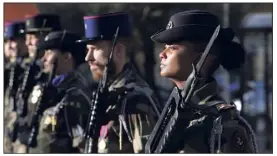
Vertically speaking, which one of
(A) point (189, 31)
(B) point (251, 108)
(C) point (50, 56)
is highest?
(A) point (189, 31)

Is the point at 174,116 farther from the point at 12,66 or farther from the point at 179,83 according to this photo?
the point at 12,66

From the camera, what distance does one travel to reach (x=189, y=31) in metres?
5.19

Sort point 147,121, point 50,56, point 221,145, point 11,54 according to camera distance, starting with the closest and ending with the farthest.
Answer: point 221,145 < point 147,121 < point 50,56 < point 11,54

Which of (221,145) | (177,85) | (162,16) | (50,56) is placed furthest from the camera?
(50,56)

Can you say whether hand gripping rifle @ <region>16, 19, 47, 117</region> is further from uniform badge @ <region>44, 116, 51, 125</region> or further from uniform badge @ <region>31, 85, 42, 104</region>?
uniform badge @ <region>44, 116, 51, 125</region>

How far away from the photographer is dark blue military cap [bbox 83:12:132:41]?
6.26 meters

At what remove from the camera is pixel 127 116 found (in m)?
5.97

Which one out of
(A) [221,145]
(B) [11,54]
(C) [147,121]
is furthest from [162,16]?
(B) [11,54]

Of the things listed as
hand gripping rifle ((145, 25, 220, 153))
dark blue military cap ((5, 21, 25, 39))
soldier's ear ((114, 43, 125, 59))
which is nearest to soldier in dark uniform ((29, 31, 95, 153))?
soldier's ear ((114, 43, 125, 59))

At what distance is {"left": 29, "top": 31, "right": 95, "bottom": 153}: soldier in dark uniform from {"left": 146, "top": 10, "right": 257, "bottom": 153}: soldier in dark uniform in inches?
59.1

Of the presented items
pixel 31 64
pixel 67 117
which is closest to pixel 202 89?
pixel 67 117

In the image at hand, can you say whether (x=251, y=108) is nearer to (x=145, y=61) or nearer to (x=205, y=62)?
(x=145, y=61)

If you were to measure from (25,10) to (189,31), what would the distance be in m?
2.54

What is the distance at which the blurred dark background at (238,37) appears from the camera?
632 centimetres
